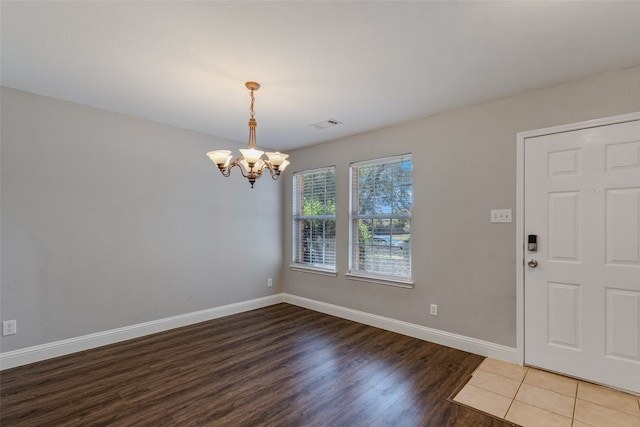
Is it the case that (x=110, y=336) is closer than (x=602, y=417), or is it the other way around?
(x=602, y=417)

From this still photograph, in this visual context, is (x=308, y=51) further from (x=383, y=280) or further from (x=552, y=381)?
(x=552, y=381)

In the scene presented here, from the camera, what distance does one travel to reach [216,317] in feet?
13.3

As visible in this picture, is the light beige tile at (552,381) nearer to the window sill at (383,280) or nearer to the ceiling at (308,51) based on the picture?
the window sill at (383,280)

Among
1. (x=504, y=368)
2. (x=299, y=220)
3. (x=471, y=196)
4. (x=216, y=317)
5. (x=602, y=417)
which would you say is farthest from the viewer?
(x=299, y=220)

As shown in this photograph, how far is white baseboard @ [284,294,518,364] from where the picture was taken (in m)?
2.81

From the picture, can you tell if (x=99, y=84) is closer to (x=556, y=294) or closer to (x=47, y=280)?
(x=47, y=280)

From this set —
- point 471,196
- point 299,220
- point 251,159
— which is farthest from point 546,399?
point 299,220

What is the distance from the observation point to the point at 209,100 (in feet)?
9.58

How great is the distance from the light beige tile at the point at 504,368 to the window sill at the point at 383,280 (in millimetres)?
1007

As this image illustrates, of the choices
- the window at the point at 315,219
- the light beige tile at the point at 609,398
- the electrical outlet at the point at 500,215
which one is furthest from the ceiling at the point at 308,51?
the light beige tile at the point at 609,398

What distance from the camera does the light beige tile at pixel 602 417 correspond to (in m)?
1.90

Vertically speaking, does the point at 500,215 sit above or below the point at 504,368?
above

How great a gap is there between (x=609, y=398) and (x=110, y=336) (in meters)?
4.48

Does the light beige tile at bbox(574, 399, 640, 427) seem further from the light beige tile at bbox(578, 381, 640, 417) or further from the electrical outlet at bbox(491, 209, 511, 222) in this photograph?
the electrical outlet at bbox(491, 209, 511, 222)
